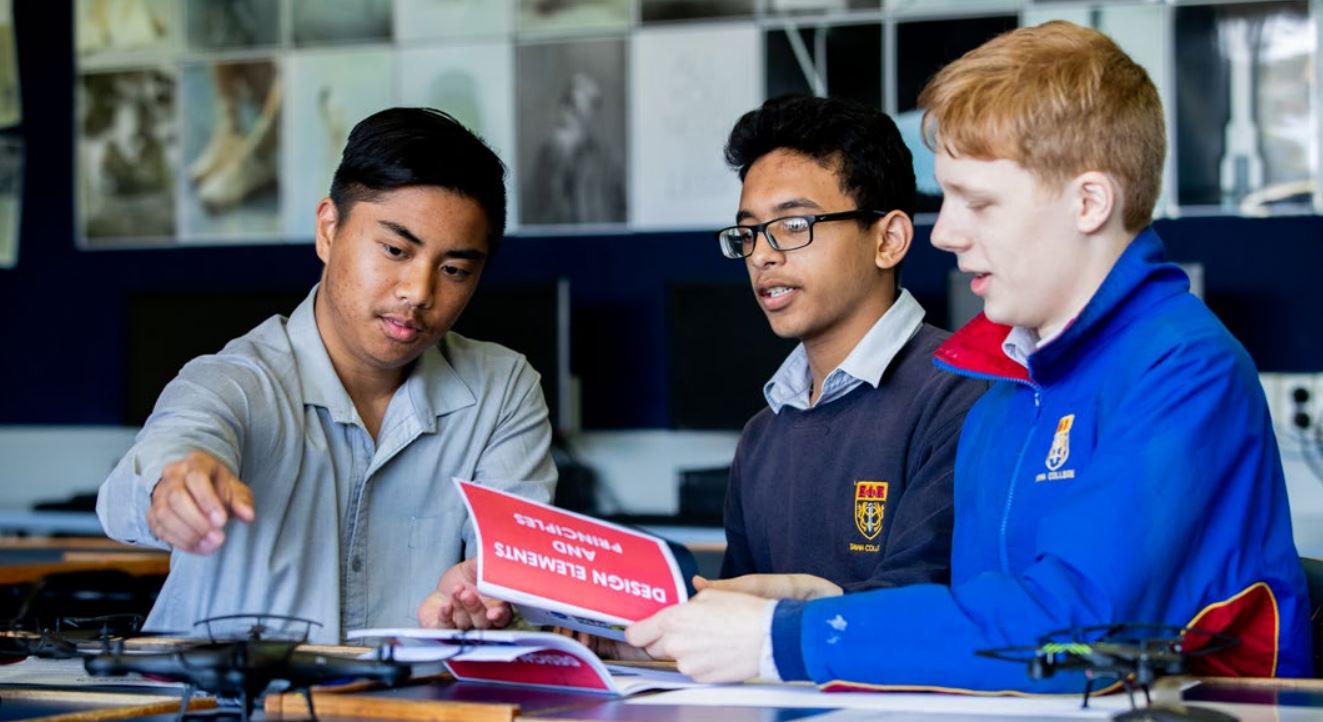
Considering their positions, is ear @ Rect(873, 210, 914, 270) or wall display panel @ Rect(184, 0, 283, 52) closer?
ear @ Rect(873, 210, 914, 270)

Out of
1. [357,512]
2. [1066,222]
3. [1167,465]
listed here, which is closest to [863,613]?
[1167,465]

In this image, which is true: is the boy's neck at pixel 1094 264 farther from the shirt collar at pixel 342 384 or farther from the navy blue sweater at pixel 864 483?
the shirt collar at pixel 342 384

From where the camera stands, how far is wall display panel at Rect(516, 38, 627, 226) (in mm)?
4781

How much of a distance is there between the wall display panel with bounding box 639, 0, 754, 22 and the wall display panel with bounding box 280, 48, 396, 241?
2.80 ft

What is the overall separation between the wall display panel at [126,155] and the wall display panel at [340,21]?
48cm

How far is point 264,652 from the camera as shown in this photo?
1.26 meters

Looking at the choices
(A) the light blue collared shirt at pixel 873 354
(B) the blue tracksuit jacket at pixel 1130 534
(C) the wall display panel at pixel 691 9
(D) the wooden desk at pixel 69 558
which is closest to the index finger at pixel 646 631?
(B) the blue tracksuit jacket at pixel 1130 534

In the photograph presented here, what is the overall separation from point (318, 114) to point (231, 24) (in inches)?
17.5

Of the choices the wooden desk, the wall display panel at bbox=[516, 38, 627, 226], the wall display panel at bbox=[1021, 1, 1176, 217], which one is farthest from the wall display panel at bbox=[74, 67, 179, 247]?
the wall display panel at bbox=[1021, 1, 1176, 217]

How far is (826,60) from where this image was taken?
4598mm

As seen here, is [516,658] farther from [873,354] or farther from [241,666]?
[873,354]

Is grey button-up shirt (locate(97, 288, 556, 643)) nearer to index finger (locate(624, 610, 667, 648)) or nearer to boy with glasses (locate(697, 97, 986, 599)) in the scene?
boy with glasses (locate(697, 97, 986, 599))

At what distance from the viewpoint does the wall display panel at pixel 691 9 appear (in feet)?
15.3

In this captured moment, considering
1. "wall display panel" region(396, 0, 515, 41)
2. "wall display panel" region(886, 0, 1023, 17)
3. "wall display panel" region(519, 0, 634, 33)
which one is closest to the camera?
"wall display panel" region(886, 0, 1023, 17)
